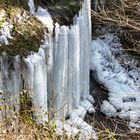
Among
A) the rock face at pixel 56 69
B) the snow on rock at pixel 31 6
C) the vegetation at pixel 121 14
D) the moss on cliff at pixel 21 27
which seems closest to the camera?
the rock face at pixel 56 69

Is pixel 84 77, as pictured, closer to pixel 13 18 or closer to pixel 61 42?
pixel 61 42

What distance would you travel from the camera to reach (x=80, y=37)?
848 centimetres

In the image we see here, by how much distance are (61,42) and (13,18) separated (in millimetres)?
1051

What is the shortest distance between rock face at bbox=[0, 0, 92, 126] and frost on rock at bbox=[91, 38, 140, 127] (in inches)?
27.8

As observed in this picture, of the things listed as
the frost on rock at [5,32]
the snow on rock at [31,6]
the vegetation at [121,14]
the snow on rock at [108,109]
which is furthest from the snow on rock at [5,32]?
the vegetation at [121,14]

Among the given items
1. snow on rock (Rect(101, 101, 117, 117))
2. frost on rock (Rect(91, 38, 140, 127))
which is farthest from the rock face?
frost on rock (Rect(91, 38, 140, 127))

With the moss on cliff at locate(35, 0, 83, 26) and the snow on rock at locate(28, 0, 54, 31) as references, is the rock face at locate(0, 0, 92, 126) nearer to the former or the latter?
the snow on rock at locate(28, 0, 54, 31)

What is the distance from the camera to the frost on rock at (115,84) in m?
9.24

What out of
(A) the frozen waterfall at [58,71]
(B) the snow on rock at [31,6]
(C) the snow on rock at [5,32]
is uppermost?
(B) the snow on rock at [31,6]

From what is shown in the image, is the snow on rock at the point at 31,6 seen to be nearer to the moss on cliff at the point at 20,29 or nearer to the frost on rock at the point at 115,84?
the moss on cliff at the point at 20,29

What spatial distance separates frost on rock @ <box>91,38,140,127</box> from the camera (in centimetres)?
924

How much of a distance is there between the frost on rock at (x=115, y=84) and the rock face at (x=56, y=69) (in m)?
0.70

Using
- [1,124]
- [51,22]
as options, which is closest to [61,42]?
[51,22]

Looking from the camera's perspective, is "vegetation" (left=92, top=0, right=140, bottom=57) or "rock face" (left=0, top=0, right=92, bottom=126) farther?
"vegetation" (left=92, top=0, right=140, bottom=57)
